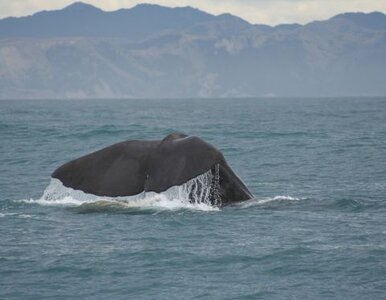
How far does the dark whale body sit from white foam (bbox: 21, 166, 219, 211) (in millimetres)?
197

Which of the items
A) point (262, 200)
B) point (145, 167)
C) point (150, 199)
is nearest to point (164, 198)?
point (150, 199)

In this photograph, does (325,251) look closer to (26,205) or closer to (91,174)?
(91,174)

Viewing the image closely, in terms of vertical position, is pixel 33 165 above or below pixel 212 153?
below

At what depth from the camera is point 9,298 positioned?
11.6 m

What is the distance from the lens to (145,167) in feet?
49.3

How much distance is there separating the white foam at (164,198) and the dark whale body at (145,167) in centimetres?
20

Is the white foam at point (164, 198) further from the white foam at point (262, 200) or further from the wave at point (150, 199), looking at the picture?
the white foam at point (262, 200)

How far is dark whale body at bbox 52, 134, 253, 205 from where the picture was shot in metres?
14.4

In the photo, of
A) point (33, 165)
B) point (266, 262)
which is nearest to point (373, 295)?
point (266, 262)

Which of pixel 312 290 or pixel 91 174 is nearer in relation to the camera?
pixel 312 290

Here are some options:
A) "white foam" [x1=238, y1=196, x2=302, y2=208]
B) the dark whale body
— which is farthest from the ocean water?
the dark whale body

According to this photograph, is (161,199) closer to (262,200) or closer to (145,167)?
(145,167)

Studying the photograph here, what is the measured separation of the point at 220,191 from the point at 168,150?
156 cm

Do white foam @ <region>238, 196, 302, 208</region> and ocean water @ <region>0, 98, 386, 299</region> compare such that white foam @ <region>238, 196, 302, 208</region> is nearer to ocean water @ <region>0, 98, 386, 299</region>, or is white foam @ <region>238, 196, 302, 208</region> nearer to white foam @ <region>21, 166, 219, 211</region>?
ocean water @ <region>0, 98, 386, 299</region>
